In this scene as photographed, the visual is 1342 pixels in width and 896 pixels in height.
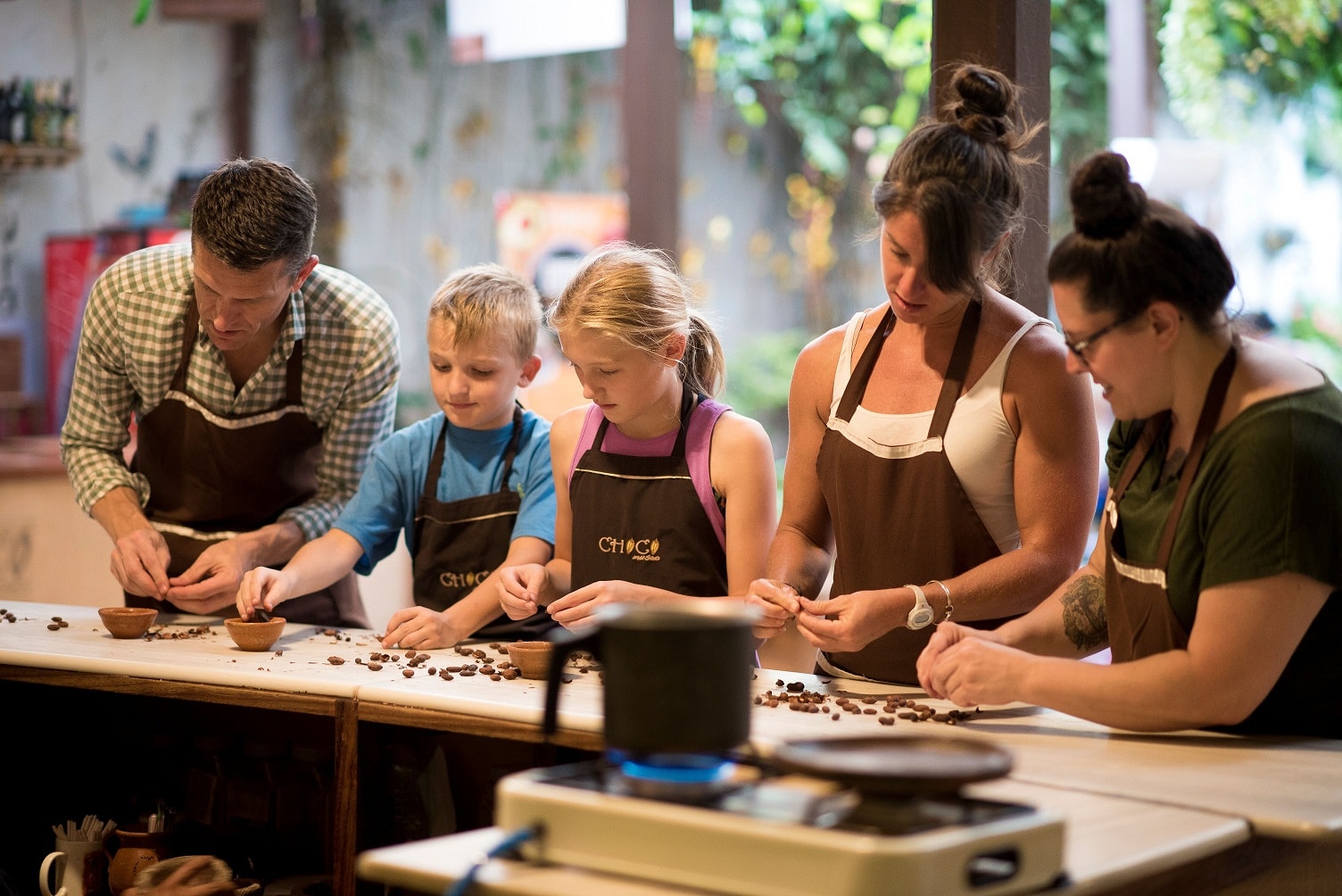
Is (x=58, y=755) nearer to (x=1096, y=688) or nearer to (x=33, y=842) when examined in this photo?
(x=33, y=842)

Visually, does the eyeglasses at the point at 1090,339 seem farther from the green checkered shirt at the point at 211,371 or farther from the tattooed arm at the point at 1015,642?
the green checkered shirt at the point at 211,371

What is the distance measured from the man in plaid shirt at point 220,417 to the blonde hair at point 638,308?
0.67 metres

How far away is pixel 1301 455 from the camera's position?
1.92m

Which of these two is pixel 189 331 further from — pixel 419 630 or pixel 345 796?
pixel 345 796

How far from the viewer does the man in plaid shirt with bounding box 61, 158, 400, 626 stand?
129 inches

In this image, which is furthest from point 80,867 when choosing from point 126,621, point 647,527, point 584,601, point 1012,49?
point 1012,49

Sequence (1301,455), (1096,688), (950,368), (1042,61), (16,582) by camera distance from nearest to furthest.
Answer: (1301,455), (1096,688), (950,368), (1042,61), (16,582)

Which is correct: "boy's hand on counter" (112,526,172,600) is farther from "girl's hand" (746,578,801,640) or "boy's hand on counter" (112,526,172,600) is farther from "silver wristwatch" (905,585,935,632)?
"silver wristwatch" (905,585,935,632)

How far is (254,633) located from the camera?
2.84 m

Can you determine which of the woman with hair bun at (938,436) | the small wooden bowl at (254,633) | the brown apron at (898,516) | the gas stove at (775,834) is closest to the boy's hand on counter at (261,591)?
the small wooden bowl at (254,633)

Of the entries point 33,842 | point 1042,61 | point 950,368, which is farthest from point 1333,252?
point 33,842

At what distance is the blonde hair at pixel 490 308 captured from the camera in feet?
10.0

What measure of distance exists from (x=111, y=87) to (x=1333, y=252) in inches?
241

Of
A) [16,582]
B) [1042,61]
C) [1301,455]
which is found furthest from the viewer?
[16,582]
